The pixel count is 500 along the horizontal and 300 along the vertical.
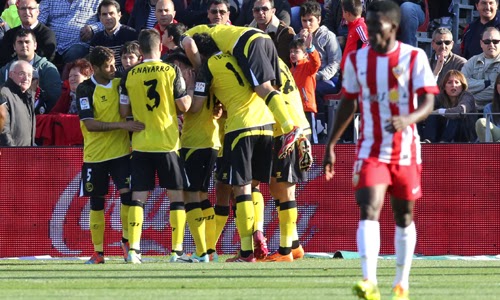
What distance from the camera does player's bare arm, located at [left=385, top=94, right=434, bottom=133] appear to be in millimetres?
8594

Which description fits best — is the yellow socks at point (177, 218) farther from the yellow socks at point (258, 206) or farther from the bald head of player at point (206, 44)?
the bald head of player at point (206, 44)

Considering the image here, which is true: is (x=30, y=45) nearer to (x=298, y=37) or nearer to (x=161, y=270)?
(x=298, y=37)

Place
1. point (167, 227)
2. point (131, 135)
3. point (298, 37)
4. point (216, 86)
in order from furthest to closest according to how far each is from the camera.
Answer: point (298, 37) < point (167, 227) < point (131, 135) < point (216, 86)

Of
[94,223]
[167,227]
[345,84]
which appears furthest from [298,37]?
[345,84]

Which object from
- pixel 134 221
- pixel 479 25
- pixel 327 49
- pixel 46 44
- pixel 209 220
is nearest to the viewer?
pixel 134 221

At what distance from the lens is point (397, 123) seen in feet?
28.1

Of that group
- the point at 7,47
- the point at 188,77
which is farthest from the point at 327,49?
the point at 7,47

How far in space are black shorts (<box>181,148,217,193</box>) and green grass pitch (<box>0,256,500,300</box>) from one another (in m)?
1.08

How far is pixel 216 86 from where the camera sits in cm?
1310

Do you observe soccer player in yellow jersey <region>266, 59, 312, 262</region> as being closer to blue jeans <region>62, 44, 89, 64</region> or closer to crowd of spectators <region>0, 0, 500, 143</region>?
crowd of spectators <region>0, 0, 500, 143</region>

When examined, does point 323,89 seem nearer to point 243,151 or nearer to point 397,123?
point 243,151

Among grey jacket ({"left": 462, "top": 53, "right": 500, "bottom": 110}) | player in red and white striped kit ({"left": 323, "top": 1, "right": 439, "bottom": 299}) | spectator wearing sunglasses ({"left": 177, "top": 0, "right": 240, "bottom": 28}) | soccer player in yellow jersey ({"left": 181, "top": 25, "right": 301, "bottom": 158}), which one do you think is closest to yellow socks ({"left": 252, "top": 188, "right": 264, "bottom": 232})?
soccer player in yellow jersey ({"left": 181, "top": 25, "right": 301, "bottom": 158})

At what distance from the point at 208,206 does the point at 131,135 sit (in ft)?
3.91

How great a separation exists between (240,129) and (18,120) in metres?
3.78
